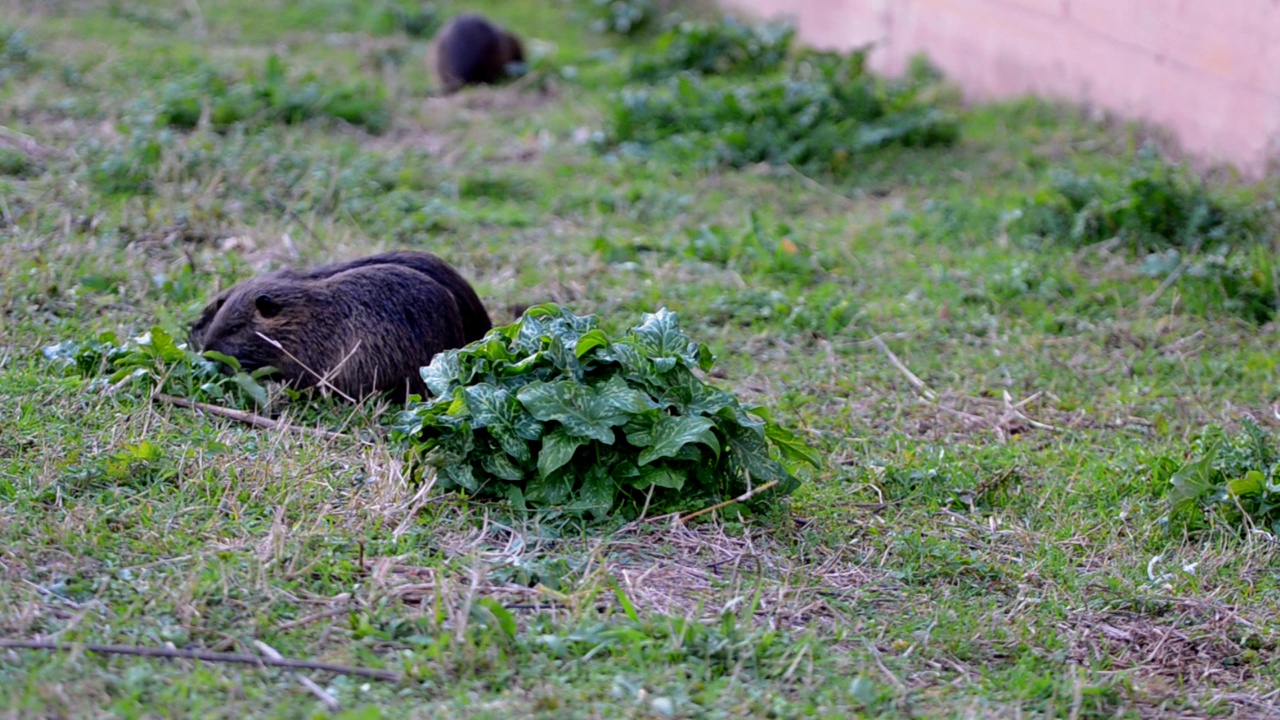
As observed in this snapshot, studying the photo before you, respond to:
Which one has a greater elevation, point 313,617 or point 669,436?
point 669,436

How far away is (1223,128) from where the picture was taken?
299 inches

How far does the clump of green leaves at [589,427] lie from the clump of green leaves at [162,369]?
0.84 metres

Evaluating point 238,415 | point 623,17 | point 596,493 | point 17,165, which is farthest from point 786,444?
point 623,17

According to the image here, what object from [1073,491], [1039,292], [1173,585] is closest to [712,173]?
[1039,292]

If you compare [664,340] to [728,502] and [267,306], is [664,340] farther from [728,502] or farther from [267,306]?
[267,306]

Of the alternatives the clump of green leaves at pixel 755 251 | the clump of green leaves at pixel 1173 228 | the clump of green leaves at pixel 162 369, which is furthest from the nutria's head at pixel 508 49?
the clump of green leaves at pixel 162 369

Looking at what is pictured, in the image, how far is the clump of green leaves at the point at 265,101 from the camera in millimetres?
7727

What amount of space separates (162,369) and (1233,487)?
12.0 feet

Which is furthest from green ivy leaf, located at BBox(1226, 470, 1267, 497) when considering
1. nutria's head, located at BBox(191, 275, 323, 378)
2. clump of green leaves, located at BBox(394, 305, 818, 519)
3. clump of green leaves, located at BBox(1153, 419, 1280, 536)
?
nutria's head, located at BBox(191, 275, 323, 378)

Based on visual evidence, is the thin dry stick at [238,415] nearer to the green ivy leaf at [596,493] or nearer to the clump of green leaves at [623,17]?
the green ivy leaf at [596,493]

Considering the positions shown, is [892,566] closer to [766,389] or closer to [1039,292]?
[766,389]

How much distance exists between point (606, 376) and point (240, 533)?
118 cm

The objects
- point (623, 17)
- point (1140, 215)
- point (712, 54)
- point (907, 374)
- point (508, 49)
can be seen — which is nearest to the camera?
point (907, 374)

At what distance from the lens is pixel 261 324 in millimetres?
4828
